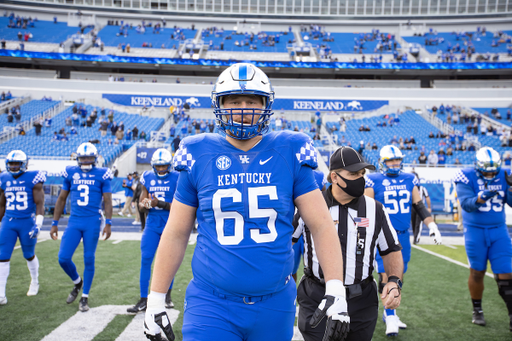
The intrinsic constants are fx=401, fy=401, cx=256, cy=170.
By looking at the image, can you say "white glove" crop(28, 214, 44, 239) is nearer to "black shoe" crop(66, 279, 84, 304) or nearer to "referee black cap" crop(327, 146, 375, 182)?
"black shoe" crop(66, 279, 84, 304)

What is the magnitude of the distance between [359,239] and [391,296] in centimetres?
53

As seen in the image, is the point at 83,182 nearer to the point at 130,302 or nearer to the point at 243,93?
the point at 130,302

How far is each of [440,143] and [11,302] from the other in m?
23.8

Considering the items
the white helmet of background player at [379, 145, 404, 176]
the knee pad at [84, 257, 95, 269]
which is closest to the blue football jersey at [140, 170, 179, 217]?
the knee pad at [84, 257, 95, 269]

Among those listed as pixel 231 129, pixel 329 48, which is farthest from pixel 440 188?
pixel 329 48

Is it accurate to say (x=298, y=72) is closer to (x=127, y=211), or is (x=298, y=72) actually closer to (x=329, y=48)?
(x=329, y=48)

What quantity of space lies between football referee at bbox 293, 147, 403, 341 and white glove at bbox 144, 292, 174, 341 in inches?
50.8

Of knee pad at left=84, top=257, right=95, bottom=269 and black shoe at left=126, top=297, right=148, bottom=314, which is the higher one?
knee pad at left=84, top=257, right=95, bottom=269

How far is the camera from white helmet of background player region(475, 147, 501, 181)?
4.90 metres

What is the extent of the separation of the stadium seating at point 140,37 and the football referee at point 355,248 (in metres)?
38.9

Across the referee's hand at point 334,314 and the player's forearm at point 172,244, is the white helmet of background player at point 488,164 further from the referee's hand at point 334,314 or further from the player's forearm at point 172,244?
the player's forearm at point 172,244

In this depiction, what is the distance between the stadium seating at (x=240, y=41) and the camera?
3919 centimetres

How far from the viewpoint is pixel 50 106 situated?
96.0 ft

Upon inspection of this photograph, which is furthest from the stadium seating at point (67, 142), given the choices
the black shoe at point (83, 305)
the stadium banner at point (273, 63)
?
the black shoe at point (83, 305)
